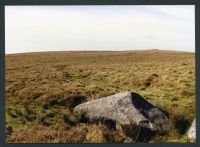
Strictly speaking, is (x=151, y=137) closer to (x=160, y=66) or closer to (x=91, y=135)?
(x=91, y=135)

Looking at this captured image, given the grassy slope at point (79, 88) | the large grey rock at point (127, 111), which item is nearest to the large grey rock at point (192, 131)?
the grassy slope at point (79, 88)

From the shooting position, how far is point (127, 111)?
10.0m

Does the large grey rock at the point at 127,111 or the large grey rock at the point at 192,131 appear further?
the large grey rock at the point at 127,111

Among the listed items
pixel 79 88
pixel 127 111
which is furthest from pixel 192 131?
pixel 79 88

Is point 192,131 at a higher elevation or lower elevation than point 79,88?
lower

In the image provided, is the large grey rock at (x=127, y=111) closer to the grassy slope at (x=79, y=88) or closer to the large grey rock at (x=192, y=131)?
the grassy slope at (x=79, y=88)

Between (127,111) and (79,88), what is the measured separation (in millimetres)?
1261

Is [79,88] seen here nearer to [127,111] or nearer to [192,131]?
[127,111]

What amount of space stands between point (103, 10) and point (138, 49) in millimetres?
1123

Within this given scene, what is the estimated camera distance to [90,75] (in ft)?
35.5

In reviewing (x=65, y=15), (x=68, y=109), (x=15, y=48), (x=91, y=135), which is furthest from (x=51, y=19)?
(x=91, y=135)

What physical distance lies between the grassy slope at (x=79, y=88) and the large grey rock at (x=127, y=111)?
8.1 inches

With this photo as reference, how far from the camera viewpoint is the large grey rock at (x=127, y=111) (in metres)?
10.0

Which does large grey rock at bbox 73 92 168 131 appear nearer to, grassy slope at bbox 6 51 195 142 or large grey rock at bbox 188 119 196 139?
grassy slope at bbox 6 51 195 142
